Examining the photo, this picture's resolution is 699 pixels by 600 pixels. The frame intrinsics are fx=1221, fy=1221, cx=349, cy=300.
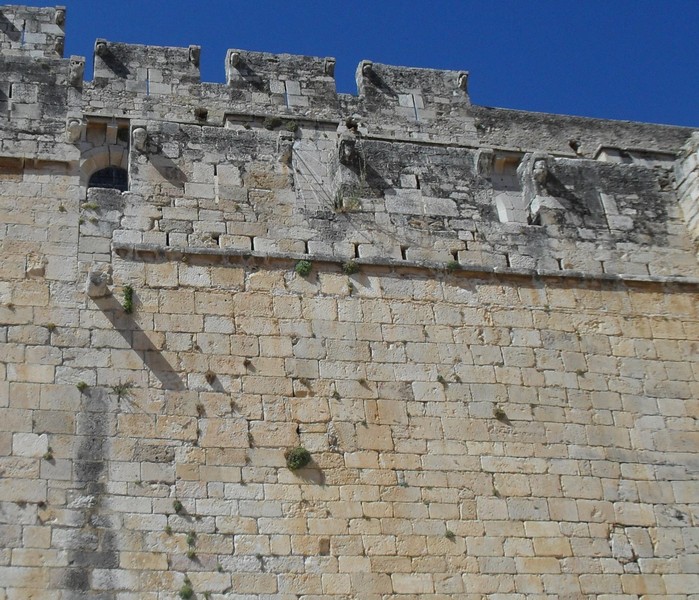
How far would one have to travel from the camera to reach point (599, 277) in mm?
12812

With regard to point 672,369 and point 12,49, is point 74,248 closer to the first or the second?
point 12,49

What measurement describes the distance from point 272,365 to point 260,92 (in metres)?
5.22

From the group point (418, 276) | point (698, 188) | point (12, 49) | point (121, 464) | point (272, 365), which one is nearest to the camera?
point (121, 464)

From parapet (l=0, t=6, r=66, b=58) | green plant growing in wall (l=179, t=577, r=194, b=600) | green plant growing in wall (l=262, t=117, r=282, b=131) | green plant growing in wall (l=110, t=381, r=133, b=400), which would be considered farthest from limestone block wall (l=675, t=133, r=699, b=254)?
parapet (l=0, t=6, r=66, b=58)

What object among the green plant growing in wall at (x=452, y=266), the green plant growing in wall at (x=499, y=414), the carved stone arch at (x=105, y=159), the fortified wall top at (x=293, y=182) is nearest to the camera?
the green plant growing in wall at (x=499, y=414)

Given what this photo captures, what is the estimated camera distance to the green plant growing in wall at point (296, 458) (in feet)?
35.6

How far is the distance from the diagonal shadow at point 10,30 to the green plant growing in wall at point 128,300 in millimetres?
5233

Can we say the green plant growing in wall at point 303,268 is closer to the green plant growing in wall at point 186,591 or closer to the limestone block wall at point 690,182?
the green plant growing in wall at point 186,591

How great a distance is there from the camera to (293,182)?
504 inches

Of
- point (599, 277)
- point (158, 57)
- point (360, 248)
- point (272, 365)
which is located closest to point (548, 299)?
point (599, 277)

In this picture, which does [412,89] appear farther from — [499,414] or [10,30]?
[499,414]

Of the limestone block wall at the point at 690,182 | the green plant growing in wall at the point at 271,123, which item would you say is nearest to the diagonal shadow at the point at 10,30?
the green plant growing in wall at the point at 271,123

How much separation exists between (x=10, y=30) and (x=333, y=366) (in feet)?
22.3

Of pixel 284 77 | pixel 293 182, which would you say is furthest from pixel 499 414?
pixel 284 77
